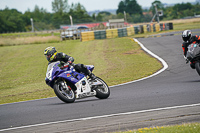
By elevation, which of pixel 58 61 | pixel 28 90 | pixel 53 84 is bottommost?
pixel 28 90

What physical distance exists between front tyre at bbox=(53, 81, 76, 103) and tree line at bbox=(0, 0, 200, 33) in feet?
187

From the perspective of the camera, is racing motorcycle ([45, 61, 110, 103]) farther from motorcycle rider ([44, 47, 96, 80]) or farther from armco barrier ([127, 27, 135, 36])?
armco barrier ([127, 27, 135, 36])

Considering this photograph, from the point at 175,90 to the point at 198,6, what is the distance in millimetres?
126388

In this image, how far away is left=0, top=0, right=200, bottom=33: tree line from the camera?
95594 millimetres

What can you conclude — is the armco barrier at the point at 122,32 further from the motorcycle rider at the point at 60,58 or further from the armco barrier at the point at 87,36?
the motorcycle rider at the point at 60,58

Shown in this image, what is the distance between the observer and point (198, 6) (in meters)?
128

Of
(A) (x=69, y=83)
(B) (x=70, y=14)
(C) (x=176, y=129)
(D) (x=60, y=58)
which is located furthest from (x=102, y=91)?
(B) (x=70, y=14)

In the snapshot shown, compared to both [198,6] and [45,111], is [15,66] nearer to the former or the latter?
[45,111]

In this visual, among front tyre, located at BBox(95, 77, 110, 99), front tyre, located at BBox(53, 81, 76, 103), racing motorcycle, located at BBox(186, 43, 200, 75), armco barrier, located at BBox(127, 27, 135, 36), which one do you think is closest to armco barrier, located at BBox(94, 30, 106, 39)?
armco barrier, located at BBox(127, 27, 135, 36)

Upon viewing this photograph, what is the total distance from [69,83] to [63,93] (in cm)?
42

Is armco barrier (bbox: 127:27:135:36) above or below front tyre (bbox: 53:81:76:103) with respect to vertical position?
above

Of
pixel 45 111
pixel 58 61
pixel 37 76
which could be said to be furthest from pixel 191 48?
pixel 37 76

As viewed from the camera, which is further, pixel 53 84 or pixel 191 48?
pixel 191 48

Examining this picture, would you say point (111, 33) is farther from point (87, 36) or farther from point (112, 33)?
point (87, 36)
